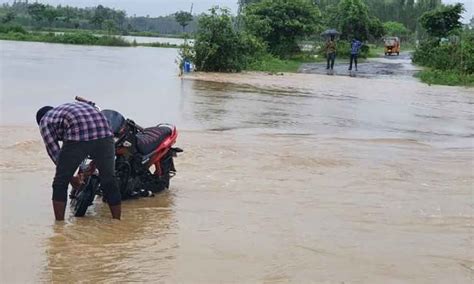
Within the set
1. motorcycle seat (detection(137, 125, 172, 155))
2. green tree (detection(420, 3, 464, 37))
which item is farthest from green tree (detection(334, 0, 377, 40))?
motorcycle seat (detection(137, 125, 172, 155))

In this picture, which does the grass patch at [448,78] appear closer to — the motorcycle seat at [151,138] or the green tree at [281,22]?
the green tree at [281,22]

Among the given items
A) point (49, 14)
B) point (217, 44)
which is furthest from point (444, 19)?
point (49, 14)

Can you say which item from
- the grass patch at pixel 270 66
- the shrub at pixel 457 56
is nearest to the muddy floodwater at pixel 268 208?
the shrub at pixel 457 56

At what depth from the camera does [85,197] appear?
258 inches

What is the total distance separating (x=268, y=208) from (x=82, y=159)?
2.24 m

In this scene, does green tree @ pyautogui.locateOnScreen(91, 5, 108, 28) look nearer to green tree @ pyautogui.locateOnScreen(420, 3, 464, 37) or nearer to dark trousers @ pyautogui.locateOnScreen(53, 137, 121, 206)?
green tree @ pyautogui.locateOnScreen(420, 3, 464, 37)

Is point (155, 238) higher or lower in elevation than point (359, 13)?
lower

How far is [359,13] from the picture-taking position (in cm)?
4822

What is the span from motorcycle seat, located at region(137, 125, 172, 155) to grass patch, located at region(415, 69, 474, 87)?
22.1 meters

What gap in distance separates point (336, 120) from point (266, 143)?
4284mm

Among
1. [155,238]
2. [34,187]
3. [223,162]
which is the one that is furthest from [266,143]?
[155,238]

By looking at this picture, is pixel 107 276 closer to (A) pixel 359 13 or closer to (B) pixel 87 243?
(B) pixel 87 243

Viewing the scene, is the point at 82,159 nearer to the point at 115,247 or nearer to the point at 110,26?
the point at 115,247

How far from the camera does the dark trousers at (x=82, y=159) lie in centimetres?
599
